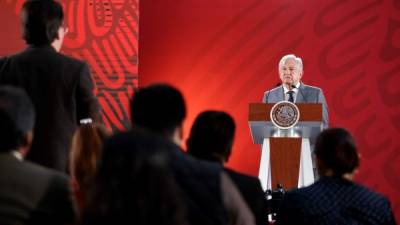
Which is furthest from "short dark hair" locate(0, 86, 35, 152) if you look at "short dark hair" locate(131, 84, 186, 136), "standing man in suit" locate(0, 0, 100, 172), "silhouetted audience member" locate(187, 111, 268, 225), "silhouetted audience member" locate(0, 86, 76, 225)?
"standing man in suit" locate(0, 0, 100, 172)

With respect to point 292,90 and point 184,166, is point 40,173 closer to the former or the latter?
point 184,166

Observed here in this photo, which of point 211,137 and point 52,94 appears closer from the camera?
point 211,137

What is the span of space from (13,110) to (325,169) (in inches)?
48.4

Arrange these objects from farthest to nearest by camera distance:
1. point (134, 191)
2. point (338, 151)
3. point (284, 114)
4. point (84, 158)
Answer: point (284, 114) → point (338, 151) → point (84, 158) → point (134, 191)

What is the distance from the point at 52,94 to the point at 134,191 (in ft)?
4.23

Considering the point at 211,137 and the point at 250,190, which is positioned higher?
the point at 211,137

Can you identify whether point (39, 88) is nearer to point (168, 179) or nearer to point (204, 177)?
point (204, 177)

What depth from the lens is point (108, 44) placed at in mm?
7156

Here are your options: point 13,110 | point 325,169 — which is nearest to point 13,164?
point 13,110

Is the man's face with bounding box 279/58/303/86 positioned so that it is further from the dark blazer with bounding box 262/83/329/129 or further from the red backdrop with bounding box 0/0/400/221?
the red backdrop with bounding box 0/0/400/221

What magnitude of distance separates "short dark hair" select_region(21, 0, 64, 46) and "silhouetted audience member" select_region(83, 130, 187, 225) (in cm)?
132

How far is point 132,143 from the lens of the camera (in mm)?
1815

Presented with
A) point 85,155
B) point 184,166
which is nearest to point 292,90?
point 85,155

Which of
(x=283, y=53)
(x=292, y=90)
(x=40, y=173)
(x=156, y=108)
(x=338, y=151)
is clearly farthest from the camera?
(x=283, y=53)
